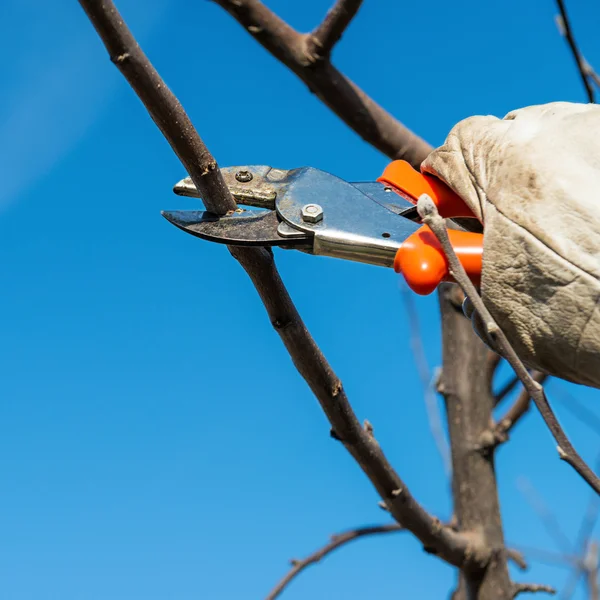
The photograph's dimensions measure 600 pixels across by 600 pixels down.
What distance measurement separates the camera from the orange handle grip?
1050 millimetres

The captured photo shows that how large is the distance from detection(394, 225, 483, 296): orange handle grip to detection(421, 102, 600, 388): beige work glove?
0.03 metres

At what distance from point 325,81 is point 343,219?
0.88 m

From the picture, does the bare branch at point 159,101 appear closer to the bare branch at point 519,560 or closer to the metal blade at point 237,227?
the metal blade at point 237,227

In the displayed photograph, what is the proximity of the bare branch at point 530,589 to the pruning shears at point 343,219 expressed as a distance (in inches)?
51.0

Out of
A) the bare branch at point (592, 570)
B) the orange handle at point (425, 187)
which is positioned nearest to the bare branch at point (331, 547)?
the bare branch at point (592, 570)

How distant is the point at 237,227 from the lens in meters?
1.21

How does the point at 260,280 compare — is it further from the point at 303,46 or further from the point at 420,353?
the point at 420,353

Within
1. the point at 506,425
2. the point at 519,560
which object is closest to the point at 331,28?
the point at 506,425

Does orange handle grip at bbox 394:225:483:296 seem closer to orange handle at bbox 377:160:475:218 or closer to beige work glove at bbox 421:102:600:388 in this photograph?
beige work glove at bbox 421:102:600:388

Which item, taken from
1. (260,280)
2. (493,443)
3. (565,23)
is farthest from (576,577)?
(260,280)

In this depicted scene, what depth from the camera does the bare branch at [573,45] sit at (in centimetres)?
207

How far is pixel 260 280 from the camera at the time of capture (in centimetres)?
132

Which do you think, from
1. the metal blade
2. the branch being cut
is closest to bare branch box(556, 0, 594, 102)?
the branch being cut

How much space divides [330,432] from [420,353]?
4.19ft
